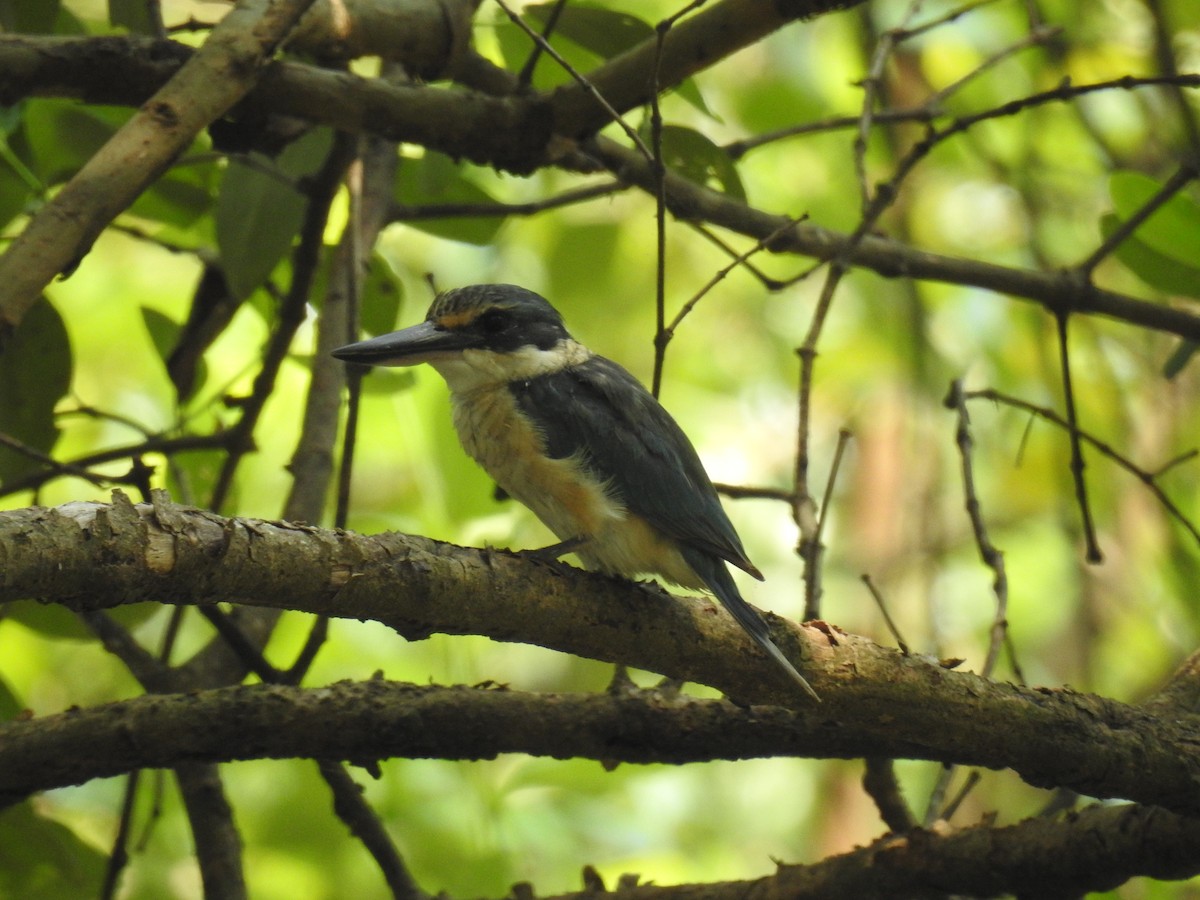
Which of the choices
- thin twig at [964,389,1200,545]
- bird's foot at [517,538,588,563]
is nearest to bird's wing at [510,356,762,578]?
bird's foot at [517,538,588,563]

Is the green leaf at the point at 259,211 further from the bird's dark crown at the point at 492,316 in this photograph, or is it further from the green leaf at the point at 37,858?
the green leaf at the point at 37,858

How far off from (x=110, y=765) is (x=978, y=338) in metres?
3.90

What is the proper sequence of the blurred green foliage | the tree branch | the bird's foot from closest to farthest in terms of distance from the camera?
the tree branch < the bird's foot < the blurred green foliage

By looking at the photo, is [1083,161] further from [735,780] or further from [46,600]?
[46,600]

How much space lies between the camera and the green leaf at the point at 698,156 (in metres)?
2.65

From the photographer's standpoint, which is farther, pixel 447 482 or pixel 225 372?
pixel 225 372

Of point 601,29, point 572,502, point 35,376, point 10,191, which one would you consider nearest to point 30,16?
point 10,191

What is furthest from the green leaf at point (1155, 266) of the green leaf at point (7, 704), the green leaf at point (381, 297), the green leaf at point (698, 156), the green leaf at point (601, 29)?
the green leaf at point (7, 704)

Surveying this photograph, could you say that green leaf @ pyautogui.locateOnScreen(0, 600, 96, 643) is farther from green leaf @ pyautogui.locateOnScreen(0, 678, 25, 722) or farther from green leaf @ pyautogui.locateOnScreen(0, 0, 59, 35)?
green leaf @ pyautogui.locateOnScreen(0, 0, 59, 35)

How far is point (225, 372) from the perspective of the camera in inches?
177

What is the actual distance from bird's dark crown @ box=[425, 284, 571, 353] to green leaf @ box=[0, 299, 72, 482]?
2.52 feet

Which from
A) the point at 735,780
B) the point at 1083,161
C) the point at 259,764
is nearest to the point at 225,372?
the point at 259,764

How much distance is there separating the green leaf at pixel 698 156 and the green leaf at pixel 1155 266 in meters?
0.79

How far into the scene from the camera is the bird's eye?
110 inches
